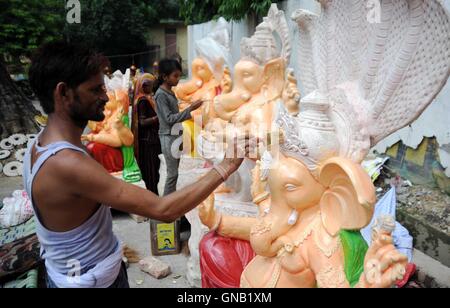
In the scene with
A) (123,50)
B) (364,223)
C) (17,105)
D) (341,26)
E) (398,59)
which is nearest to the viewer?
(364,223)

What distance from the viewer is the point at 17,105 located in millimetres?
6734

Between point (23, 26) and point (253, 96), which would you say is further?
point (23, 26)

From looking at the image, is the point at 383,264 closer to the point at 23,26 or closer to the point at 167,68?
the point at 167,68

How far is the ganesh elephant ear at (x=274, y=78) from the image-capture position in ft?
8.31

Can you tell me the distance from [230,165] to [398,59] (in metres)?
0.78

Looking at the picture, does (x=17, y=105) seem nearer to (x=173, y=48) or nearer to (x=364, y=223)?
(x=364, y=223)

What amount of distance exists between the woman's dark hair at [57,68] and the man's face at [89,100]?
0.02m

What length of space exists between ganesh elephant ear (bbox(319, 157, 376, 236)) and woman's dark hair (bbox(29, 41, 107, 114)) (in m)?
0.96

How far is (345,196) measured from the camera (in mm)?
1460

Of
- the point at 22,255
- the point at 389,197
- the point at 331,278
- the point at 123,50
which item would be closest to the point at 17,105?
the point at 22,255

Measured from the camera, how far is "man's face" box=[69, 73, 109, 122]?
1384 millimetres

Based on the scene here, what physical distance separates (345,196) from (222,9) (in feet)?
19.7

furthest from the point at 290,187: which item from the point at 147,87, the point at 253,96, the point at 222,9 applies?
the point at 222,9

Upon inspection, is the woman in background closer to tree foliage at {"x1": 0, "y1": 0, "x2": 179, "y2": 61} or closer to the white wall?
the white wall
